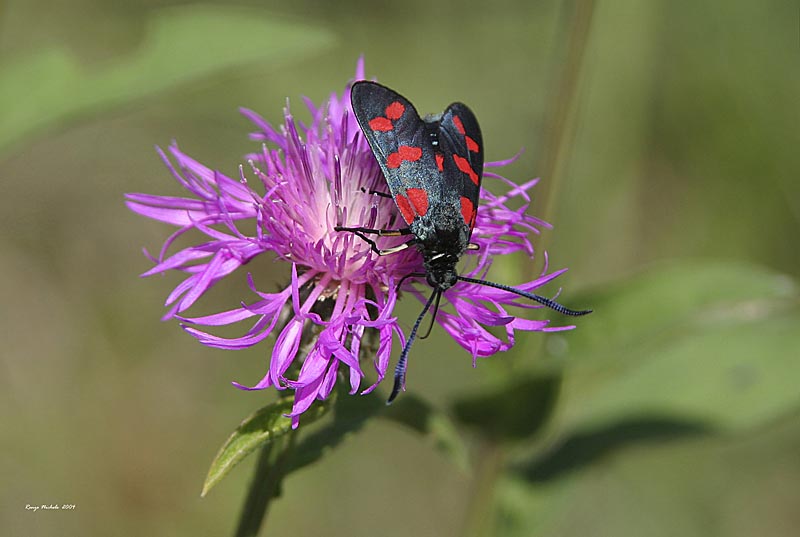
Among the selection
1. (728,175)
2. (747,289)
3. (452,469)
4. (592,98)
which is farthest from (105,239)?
(728,175)

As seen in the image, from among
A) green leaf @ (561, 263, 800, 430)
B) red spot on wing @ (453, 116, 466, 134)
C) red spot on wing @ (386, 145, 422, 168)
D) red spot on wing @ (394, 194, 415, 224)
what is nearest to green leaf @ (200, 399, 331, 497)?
red spot on wing @ (394, 194, 415, 224)

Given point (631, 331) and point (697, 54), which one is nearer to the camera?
point (631, 331)

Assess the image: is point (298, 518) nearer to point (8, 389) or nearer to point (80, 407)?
point (80, 407)

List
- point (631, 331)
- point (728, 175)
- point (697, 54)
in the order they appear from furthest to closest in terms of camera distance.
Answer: point (697, 54)
point (728, 175)
point (631, 331)

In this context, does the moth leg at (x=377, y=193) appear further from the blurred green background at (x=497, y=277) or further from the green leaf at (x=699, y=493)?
the green leaf at (x=699, y=493)

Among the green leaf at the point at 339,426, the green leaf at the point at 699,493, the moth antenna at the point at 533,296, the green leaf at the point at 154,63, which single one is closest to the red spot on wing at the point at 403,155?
the moth antenna at the point at 533,296

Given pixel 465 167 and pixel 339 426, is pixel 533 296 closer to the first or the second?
pixel 465 167

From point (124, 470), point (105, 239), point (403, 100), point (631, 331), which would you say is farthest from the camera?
point (105, 239)

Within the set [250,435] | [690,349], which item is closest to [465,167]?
[250,435]
